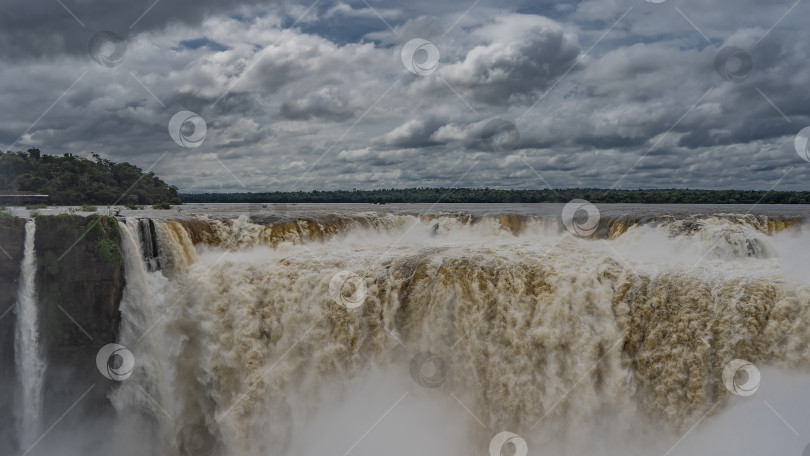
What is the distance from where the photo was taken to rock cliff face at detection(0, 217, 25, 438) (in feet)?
43.2

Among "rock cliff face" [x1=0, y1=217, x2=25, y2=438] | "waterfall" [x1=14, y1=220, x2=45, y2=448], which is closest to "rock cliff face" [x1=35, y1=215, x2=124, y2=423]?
"waterfall" [x1=14, y1=220, x2=45, y2=448]

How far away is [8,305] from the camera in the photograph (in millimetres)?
13258

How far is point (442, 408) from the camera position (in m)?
12.5

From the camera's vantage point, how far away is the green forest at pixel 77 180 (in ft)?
129

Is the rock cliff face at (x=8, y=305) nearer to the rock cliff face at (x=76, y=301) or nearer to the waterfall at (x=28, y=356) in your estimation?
the waterfall at (x=28, y=356)

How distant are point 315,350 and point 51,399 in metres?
7.53

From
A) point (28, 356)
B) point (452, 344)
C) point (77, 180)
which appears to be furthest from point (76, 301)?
point (77, 180)

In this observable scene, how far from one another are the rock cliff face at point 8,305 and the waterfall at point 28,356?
0.14m

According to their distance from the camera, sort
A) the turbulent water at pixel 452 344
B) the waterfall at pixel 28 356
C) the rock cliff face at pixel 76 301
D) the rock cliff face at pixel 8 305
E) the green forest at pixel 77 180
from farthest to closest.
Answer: the green forest at pixel 77 180 < the rock cliff face at pixel 76 301 < the waterfall at pixel 28 356 < the rock cliff face at pixel 8 305 < the turbulent water at pixel 452 344

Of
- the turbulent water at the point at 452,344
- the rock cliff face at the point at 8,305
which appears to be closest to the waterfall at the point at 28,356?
the rock cliff face at the point at 8,305

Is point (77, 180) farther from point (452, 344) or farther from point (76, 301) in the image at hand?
point (452, 344)

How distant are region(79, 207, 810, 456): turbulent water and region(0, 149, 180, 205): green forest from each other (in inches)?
1180

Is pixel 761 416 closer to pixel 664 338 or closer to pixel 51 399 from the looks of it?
pixel 664 338

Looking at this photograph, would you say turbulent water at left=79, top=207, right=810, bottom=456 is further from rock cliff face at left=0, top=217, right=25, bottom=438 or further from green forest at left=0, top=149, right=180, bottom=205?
green forest at left=0, top=149, right=180, bottom=205
